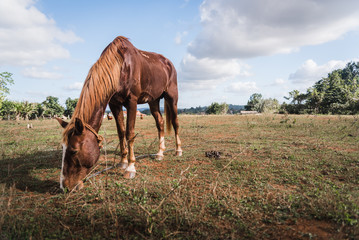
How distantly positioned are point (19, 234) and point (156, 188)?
64.4 inches

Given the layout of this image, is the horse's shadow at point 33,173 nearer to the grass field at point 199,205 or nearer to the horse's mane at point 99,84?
the grass field at point 199,205

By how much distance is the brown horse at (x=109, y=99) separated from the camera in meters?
2.87

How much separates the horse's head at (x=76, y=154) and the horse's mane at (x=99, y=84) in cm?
6

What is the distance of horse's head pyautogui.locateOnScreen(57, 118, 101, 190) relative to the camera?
282cm

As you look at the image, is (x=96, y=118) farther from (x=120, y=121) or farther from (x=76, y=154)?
(x=120, y=121)

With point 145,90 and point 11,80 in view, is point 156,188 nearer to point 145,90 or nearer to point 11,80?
point 145,90

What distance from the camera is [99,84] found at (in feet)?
10.8

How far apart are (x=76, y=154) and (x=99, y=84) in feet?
3.93

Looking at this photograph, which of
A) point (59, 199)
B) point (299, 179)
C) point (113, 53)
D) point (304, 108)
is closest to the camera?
point (59, 199)

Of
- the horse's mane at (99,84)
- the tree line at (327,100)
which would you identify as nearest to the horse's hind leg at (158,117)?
the horse's mane at (99,84)

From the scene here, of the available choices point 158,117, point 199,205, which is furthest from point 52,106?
point 199,205

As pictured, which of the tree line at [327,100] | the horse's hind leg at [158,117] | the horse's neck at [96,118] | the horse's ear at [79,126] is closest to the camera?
the horse's ear at [79,126]

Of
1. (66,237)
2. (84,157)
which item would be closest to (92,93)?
(84,157)

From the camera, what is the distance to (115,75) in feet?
11.6
